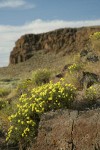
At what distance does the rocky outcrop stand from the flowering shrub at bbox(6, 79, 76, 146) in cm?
62

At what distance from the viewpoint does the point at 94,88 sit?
14.2 metres

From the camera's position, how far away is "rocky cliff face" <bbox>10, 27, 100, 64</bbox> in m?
72.1

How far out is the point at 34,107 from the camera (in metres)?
12.3

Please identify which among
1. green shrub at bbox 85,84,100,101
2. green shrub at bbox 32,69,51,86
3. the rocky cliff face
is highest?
green shrub at bbox 85,84,100,101

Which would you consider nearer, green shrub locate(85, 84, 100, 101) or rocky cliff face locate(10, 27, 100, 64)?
green shrub locate(85, 84, 100, 101)

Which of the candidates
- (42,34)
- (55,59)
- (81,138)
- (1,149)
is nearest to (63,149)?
(81,138)

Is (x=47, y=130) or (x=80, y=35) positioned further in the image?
(x=80, y=35)

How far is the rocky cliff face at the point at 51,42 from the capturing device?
72.1m

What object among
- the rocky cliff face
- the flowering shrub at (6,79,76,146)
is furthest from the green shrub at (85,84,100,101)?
the rocky cliff face

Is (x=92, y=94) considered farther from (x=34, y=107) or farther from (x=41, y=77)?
(x=41, y=77)

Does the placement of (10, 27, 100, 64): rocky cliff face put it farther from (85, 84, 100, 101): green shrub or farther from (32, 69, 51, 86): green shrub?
(85, 84, 100, 101): green shrub

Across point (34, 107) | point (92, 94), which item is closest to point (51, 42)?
point (92, 94)

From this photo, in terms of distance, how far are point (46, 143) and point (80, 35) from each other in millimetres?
62066

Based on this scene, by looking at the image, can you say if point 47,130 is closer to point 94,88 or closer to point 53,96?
point 53,96
